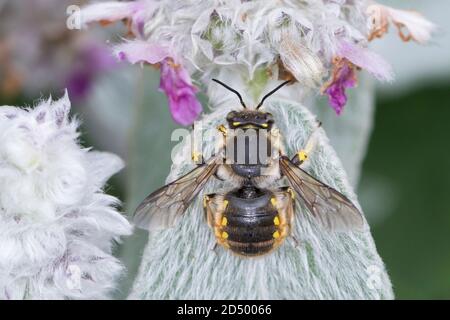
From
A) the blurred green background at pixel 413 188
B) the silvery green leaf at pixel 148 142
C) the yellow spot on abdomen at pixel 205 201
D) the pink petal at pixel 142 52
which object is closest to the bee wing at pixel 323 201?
the yellow spot on abdomen at pixel 205 201

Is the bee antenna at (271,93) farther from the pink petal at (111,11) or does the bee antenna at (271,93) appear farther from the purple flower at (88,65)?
the purple flower at (88,65)

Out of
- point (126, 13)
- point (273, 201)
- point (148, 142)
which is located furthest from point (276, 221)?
point (148, 142)

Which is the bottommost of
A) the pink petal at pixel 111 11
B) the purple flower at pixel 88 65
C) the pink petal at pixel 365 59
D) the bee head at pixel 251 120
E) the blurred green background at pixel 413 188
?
the blurred green background at pixel 413 188

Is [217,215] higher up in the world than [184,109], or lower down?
lower down

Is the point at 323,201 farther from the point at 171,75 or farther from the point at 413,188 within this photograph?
the point at 413,188

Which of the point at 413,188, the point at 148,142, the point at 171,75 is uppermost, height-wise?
the point at 171,75

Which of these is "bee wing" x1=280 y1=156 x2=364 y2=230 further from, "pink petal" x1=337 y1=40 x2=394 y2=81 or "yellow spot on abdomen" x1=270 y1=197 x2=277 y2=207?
"pink petal" x1=337 y1=40 x2=394 y2=81

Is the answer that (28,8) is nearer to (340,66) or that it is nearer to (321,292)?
(340,66)
